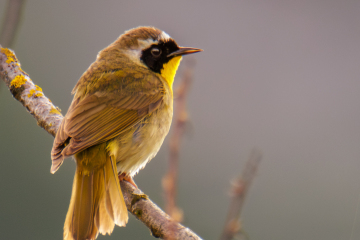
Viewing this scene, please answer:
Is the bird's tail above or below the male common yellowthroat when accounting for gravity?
below

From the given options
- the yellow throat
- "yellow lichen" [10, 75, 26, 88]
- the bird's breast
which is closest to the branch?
"yellow lichen" [10, 75, 26, 88]

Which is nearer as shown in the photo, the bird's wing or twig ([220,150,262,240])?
twig ([220,150,262,240])

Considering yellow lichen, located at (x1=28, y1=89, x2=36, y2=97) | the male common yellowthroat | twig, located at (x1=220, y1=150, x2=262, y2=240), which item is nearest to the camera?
twig, located at (x1=220, y1=150, x2=262, y2=240)

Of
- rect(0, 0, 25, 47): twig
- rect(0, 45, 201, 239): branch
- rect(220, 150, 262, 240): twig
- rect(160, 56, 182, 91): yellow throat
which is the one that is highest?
rect(0, 0, 25, 47): twig

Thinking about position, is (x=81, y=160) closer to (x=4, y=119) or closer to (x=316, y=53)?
(x=4, y=119)

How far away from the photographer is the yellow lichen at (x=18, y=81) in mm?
3923

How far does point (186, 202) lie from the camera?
7633 mm

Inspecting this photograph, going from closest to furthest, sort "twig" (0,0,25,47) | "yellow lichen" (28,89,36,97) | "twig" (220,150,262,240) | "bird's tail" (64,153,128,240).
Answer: "twig" (220,150,262,240) → "twig" (0,0,25,47) → "bird's tail" (64,153,128,240) → "yellow lichen" (28,89,36,97)

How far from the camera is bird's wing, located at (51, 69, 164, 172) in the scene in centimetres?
315

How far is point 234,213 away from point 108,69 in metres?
2.90

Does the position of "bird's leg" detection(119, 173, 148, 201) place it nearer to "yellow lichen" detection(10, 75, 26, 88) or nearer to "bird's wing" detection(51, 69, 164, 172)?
"bird's wing" detection(51, 69, 164, 172)

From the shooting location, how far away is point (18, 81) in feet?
12.9

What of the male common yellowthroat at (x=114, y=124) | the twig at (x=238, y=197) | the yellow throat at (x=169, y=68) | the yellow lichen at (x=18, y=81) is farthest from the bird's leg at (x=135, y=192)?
the twig at (x=238, y=197)

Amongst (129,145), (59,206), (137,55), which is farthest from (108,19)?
(129,145)
